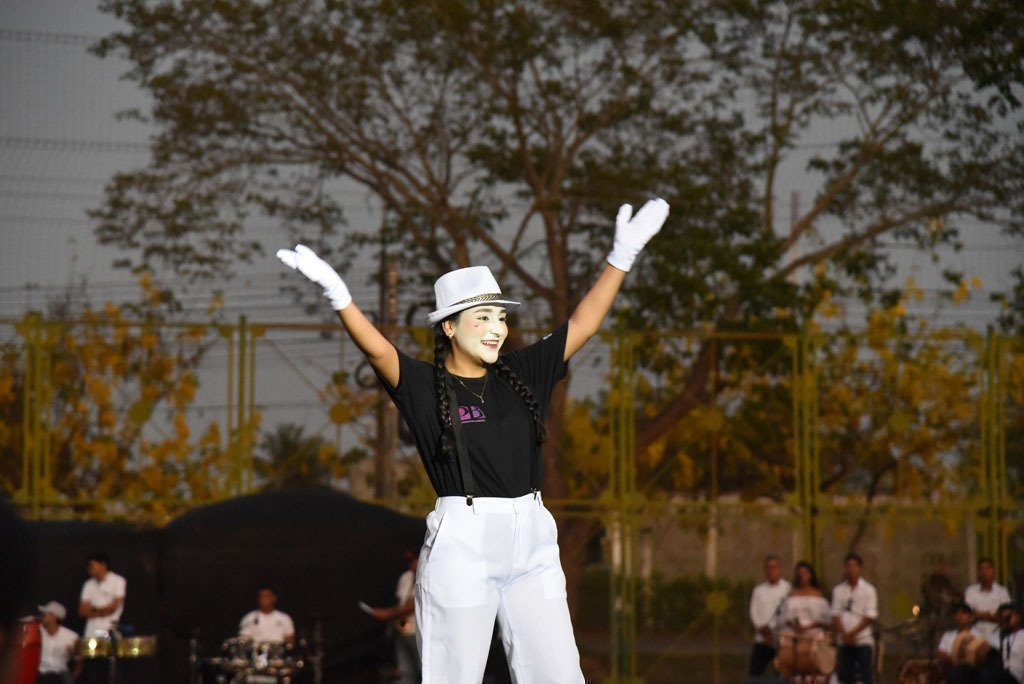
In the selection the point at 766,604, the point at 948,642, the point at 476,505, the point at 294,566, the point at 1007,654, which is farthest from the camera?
the point at 766,604

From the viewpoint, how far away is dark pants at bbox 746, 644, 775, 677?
1156cm

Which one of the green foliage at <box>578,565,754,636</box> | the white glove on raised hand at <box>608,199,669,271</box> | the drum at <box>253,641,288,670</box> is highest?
the white glove on raised hand at <box>608,199,669,271</box>

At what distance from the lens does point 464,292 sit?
4098 mm

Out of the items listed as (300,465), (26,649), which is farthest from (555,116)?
(26,649)

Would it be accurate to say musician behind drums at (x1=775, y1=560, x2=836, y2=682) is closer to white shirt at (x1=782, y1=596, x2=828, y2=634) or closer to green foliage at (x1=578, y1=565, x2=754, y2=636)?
white shirt at (x1=782, y1=596, x2=828, y2=634)

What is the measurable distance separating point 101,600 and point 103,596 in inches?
1.4

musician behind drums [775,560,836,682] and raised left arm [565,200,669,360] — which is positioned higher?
raised left arm [565,200,669,360]

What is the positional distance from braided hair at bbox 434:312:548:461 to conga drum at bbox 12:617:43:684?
1.96m

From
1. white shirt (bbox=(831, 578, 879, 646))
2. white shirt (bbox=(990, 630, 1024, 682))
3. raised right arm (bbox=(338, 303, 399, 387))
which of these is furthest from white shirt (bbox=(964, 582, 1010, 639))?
raised right arm (bbox=(338, 303, 399, 387))

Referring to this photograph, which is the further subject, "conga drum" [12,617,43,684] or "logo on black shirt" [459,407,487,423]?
"logo on black shirt" [459,407,487,423]

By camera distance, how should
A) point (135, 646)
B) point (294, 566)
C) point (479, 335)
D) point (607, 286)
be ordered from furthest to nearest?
1. point (294, 566)
2. point (135, 646)
3. point (607, 286)
4. point (479, 335)

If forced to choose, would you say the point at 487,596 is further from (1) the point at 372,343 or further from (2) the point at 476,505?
(1) the point at 372,343

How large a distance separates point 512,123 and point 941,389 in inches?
220

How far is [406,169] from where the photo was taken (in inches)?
676
